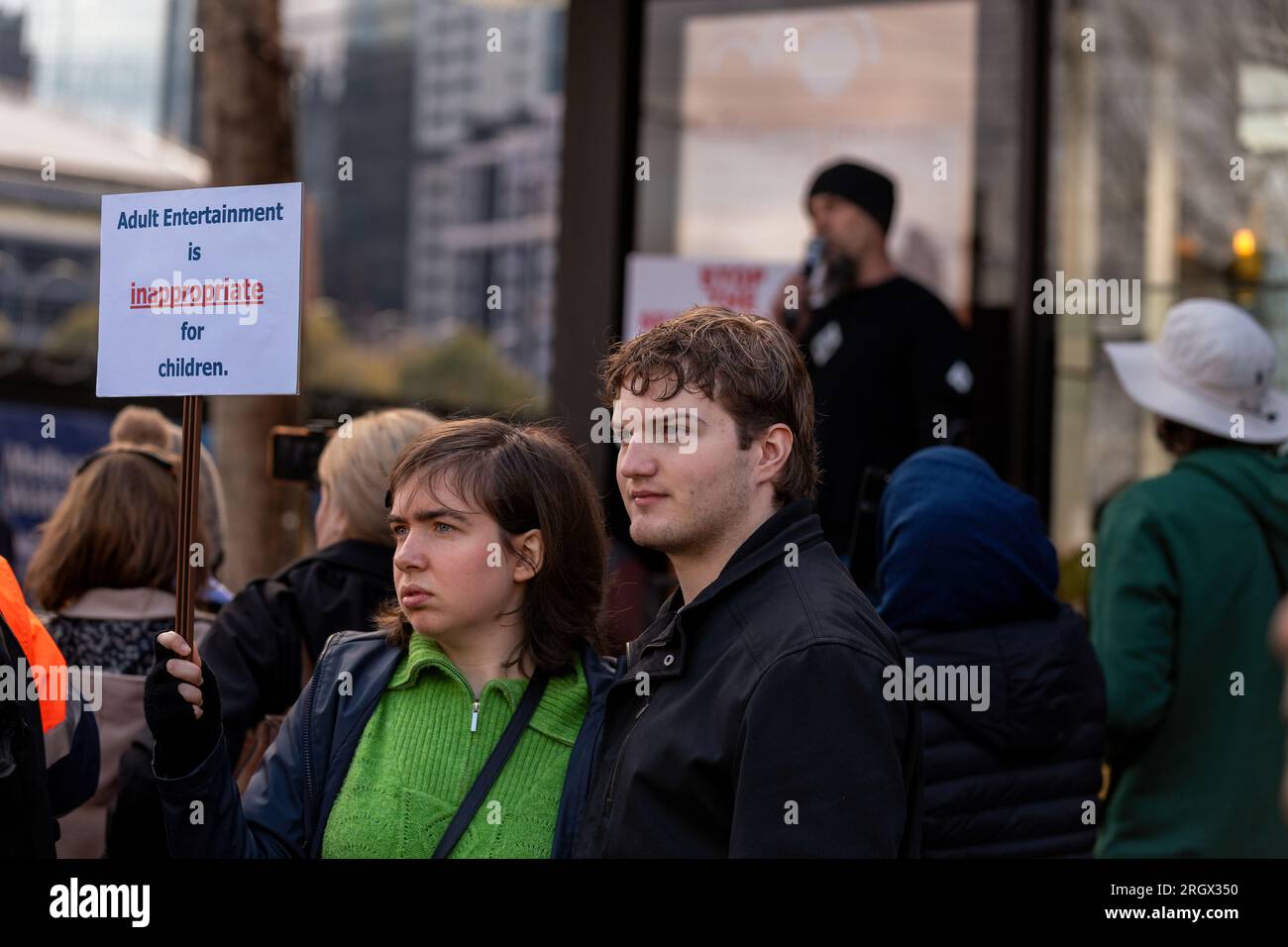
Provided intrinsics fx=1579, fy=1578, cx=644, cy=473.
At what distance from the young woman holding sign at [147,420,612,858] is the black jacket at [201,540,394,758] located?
66 centimetres

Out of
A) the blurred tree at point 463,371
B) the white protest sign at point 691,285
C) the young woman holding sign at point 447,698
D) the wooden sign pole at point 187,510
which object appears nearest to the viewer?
the young woman holding sign at point 447,698

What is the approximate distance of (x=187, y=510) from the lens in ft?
8.84

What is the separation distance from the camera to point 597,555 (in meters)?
2.86

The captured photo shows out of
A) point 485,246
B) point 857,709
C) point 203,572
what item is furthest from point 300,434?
point 485,246

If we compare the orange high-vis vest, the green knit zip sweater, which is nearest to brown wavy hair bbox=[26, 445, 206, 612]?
the orange high-vis vest

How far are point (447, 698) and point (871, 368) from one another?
281 centimetres

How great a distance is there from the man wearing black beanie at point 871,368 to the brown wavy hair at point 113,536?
2.04m

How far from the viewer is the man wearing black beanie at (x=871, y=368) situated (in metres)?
5.05

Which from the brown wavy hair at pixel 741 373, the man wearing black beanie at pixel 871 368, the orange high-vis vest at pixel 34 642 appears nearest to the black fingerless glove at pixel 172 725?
the orange high-vis vest at pixel 34 642

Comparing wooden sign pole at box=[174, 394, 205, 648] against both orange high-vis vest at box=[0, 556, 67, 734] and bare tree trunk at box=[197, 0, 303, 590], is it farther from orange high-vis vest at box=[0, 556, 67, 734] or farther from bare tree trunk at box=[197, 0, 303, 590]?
bare tree trunk at box=[197, 0, 303, 590]

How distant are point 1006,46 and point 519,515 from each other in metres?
5.40

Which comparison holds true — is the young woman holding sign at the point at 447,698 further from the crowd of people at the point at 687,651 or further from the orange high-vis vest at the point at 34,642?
the orange high-vis vest at the point at 34,642

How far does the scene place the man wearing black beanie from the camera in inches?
199

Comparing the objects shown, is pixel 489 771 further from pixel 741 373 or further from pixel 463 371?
pixel 463 371
